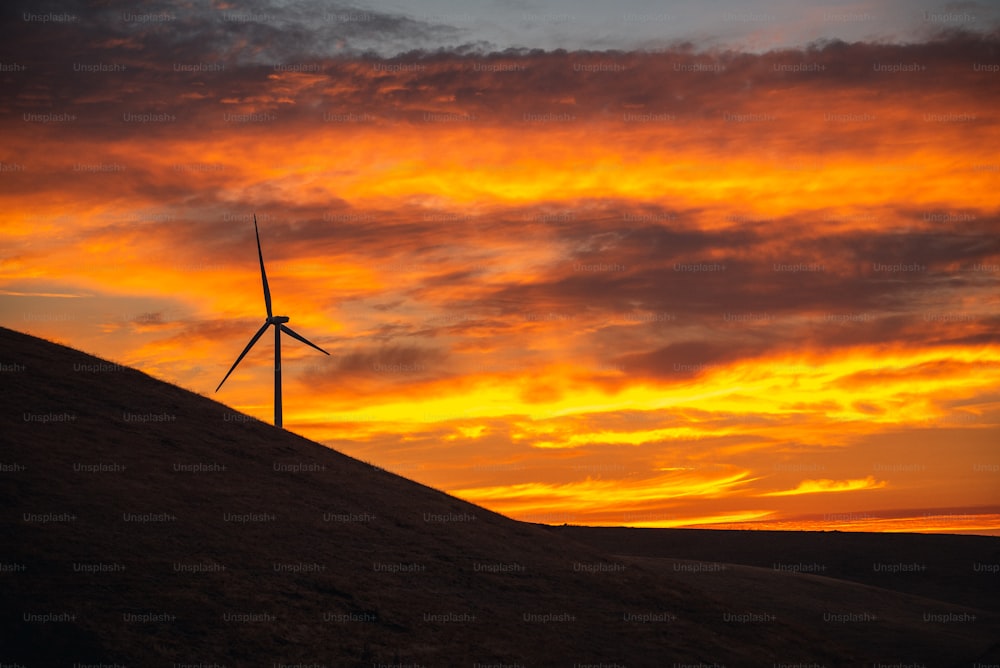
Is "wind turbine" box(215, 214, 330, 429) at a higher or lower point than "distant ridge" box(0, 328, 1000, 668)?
higher

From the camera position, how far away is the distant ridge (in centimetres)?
3278

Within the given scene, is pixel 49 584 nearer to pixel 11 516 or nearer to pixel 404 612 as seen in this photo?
pixel 11 516

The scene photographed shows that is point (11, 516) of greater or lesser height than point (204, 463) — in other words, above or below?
below

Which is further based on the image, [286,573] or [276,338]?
[276,338]

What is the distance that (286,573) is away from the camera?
39938mm

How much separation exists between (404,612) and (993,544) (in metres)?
92.2

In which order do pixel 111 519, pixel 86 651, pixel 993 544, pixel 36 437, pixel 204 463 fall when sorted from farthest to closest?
pixel 993 544, pixel 204 463, pixel 36 437, pixel 111 519, pixel 86 651

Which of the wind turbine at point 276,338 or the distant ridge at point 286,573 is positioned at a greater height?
the wind turbine at point 276,338

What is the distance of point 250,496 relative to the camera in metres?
49.2

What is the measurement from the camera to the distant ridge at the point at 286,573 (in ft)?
108

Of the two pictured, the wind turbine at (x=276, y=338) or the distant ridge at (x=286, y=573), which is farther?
the wind turbine at (x=276, y=338)

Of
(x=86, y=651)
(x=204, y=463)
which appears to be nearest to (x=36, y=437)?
(x=204, y=463)

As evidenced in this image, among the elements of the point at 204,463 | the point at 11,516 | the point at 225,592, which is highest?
the point at 204,463

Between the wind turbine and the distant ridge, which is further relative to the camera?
the wind turbine
